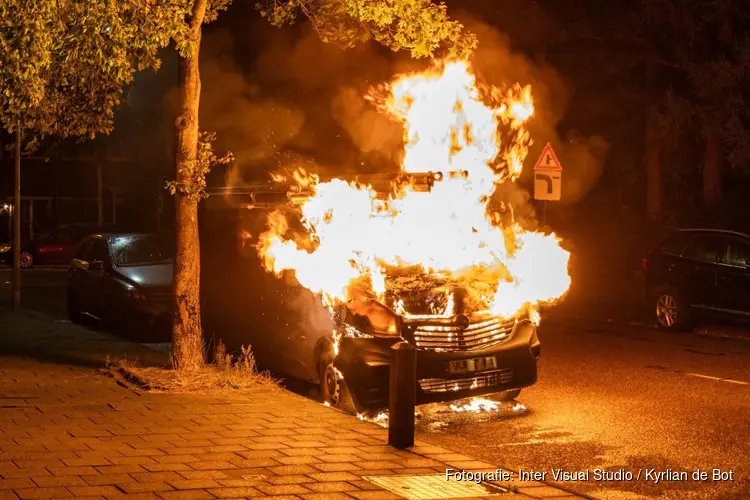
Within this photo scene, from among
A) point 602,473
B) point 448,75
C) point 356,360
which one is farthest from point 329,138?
point 602,473

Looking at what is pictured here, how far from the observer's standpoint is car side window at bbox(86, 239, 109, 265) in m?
16.1

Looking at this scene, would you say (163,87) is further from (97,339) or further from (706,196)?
(97,339)

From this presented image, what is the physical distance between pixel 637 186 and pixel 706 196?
633cm

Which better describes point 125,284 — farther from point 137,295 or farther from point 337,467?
point 337,467

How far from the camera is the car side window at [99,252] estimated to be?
635 inches

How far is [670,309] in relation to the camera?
16922 mm

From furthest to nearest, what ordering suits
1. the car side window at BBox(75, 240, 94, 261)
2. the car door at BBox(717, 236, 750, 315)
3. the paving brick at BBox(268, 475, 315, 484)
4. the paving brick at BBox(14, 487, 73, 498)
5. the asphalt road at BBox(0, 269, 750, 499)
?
the car side window at BBox(75, 240, 94, 261)
the car door at BBox(717, 236, 750, 315)
the asphalt road at BBox(0, 269, 750, 499)
the paving brick at BBox(268, 475, 315, 484)
the paving brick at BBox(14, 487, 73, 498)

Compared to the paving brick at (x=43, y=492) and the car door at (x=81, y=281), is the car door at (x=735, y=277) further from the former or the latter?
the paving brick at (x=43, y=492)

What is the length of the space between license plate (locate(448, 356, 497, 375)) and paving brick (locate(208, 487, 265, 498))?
325cm

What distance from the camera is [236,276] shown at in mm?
11625

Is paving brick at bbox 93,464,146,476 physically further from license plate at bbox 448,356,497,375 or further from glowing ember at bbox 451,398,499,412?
glowing ember at bbox 451,398,499,412

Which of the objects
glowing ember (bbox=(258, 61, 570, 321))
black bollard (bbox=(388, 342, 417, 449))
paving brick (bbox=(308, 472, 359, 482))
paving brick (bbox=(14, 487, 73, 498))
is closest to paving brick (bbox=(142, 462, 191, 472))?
paving brick (bbox=(14, 487, 73, 498))

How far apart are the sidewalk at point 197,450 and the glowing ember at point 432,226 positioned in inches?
55.9

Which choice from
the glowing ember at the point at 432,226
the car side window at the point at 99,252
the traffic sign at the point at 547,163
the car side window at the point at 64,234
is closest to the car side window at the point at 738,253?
the traffic sign at the point at 547,163
